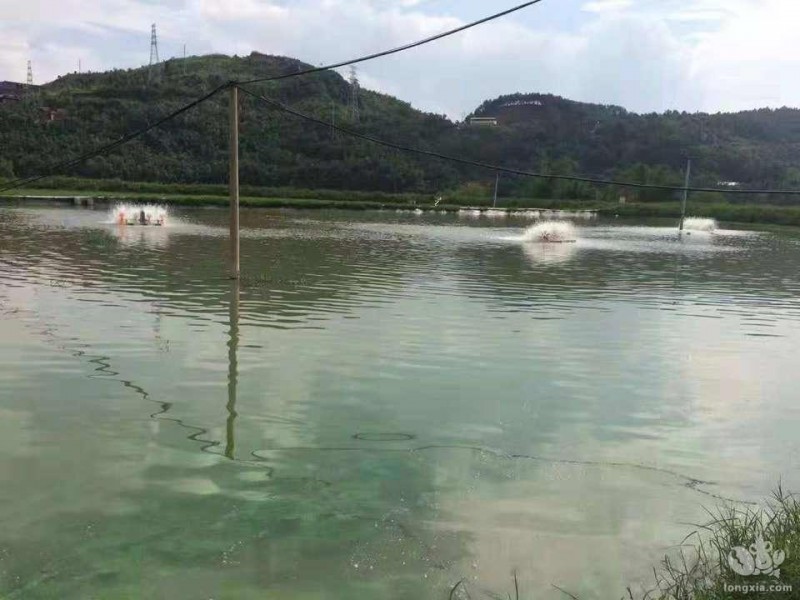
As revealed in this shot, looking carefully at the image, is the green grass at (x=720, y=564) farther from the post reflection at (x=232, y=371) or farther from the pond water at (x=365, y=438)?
the post reflection at (x=232, y=371)

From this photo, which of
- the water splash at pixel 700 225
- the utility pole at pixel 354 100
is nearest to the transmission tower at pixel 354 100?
the utility pole at pixel 354 100

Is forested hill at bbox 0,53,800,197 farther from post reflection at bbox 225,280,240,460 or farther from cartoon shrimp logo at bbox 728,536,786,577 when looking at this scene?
cartoon shrimp logo at bbox 728,536,786,577

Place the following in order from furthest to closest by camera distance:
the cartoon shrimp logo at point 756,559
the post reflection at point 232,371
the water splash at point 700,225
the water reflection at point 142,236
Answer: the water splash at point 700,225 → the water reflection at point 142,236 → the post reflection at point 232,371 → the cartoon shrimp logo at point 756,559

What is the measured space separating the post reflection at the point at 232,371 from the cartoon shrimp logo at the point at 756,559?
447 centimetres

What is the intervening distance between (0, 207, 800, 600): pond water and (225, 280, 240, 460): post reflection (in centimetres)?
6

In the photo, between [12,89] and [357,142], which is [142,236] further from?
[12,89]

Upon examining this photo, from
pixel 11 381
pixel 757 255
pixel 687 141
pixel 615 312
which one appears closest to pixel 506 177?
pixel 687 141

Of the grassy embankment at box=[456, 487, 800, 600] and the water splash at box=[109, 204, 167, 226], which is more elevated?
the water splash at box=[109, 204, 167, 226]

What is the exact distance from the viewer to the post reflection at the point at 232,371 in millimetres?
7773

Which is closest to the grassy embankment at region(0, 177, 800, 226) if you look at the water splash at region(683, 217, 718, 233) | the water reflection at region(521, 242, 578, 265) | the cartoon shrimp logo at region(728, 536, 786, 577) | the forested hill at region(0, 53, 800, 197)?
the water splash at region(683, 217, 718, 233)

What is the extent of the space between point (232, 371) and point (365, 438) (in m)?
3.28

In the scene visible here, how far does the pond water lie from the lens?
5.43 m

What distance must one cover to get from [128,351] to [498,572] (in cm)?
792

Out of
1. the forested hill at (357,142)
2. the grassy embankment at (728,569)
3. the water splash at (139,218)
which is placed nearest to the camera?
the grassy embankment at (728,569)
